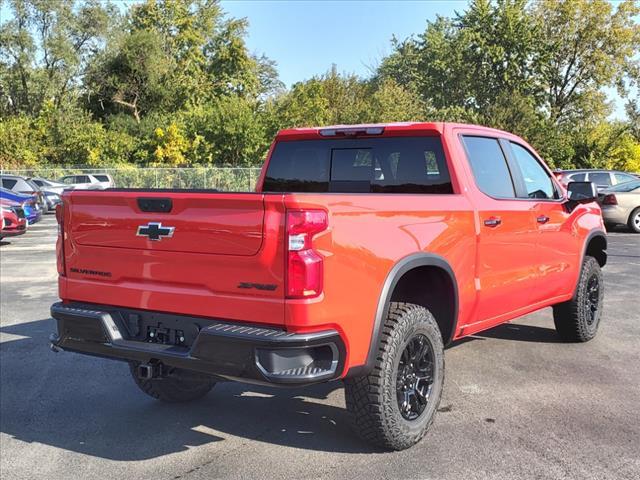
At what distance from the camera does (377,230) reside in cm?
347

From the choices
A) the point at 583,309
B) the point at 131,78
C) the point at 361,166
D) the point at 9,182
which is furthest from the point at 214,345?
the point at 131,78

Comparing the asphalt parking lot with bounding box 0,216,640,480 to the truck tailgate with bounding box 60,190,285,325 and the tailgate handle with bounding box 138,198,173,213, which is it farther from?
the tailgate handle with bounding box 138,198,173,213

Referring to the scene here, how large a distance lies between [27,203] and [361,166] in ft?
46.9

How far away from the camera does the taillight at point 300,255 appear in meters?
3.09

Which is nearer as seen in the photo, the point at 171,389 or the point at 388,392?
the point at 388,392

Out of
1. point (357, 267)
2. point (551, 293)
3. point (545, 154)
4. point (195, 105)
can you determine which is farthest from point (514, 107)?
point (357, 267)

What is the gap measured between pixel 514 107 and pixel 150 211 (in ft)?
124

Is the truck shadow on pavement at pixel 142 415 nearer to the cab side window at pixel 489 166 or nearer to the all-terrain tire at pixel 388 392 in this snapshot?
the all-terrain tire at pixel 388 392

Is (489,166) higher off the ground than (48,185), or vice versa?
(489,166)

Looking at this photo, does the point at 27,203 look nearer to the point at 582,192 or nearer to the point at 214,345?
the point at 582,192

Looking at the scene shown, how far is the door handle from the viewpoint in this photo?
4.46m

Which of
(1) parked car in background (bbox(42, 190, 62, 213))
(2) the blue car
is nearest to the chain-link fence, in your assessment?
(1) parked car in background (bbox(42, 190, 62, 213))

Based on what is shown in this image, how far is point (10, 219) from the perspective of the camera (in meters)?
14.5

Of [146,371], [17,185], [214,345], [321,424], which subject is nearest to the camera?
[214,345]
